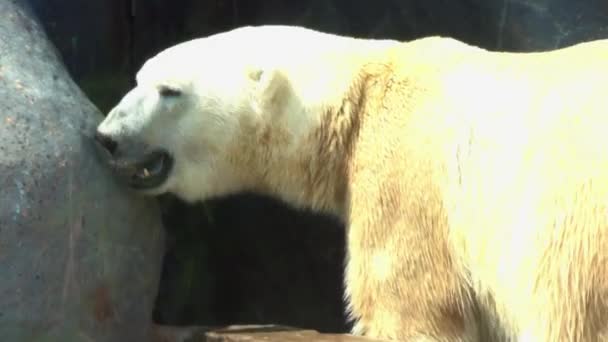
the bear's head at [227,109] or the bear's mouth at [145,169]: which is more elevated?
the bear's head at [227,109]

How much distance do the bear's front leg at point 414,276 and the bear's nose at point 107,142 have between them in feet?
2.66

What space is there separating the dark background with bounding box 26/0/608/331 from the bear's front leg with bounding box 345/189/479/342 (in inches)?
47.5

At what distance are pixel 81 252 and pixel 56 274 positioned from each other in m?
0.11

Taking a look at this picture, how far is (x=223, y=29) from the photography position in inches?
189

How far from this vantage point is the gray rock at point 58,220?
340 centimetres

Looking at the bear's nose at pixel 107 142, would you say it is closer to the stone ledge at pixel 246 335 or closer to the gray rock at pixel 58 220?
the gray rock at pixel 58 220

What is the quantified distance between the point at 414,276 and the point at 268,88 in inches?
28.5

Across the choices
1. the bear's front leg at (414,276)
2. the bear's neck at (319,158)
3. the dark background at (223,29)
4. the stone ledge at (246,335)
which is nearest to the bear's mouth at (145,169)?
the bear's neck at (319,158)

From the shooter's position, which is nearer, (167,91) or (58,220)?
(58,220)

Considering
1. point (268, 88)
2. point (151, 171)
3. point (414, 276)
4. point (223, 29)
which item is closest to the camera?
point (414, 276)

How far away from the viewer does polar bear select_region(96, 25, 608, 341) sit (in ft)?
10.5

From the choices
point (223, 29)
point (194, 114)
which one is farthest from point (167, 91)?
point (223, 29)

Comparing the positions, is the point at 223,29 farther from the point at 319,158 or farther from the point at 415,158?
the point at 415,158

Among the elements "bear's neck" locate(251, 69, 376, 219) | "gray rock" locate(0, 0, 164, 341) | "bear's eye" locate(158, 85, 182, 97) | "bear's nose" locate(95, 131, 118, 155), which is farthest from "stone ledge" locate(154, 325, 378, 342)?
"bear's eye" locate(158, 85, 182, 97)
